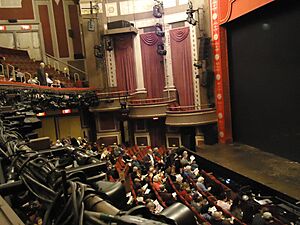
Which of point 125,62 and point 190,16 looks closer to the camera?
point 190,16

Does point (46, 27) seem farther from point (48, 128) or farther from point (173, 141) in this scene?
point (173, 141)

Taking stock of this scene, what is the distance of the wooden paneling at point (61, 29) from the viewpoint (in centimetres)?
798

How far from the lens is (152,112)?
6.46 metres

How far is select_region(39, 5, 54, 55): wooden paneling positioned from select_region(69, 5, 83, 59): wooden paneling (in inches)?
25.4

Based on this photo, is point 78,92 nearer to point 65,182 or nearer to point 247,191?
point 247,191

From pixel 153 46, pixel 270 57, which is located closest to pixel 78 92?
pixel 153 46

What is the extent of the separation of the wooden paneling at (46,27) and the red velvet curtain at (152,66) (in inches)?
110

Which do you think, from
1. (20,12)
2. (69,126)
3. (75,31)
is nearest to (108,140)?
(69,126)

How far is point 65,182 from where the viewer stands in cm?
41

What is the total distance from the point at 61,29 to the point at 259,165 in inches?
258

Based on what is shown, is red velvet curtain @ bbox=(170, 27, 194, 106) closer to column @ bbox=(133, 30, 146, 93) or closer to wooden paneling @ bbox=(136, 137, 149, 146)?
column @ bbox=(133, 30, 146, 93)

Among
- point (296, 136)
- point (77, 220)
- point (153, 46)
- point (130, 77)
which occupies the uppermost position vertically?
point (153, 46)

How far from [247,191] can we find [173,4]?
15.3 ft

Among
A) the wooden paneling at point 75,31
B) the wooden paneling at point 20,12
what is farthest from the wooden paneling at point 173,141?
the wooden paneling at point 20,12
